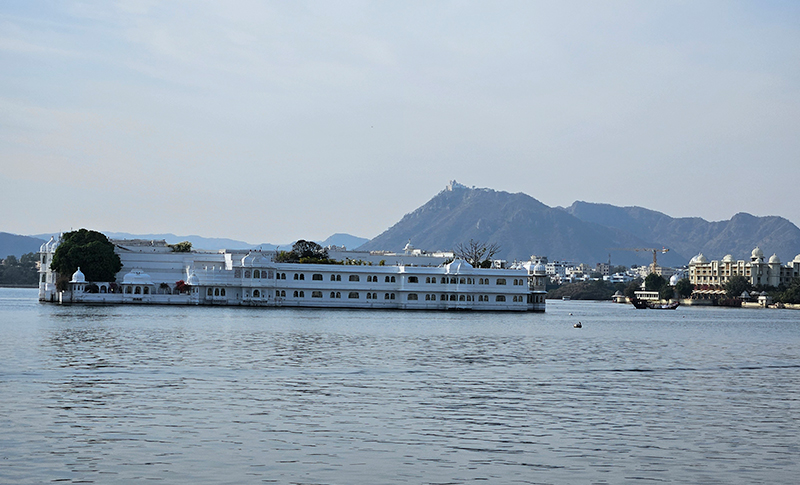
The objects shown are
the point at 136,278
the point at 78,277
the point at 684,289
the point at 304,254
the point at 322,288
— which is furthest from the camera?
the point at 684,289

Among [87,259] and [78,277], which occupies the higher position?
[87,259]

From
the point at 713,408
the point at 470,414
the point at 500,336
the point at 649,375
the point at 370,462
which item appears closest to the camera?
the point at 370,462

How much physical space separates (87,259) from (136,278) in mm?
5367

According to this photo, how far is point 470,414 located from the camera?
23.2 meters

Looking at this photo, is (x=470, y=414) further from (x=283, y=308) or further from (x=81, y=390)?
(x=283, y=308)

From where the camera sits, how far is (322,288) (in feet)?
325

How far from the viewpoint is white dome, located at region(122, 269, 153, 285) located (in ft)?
323

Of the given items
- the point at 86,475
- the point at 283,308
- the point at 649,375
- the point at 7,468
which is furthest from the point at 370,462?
the point at 283,308

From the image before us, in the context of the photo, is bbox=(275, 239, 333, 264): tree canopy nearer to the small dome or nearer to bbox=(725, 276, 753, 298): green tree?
the small dome

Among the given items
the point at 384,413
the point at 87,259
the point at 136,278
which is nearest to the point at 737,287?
the point at 136,278

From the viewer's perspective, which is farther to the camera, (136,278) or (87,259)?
(136,278)

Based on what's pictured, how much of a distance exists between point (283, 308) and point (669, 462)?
260 feet

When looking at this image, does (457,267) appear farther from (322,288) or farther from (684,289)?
(684,289)

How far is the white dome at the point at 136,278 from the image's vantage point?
323 ft
